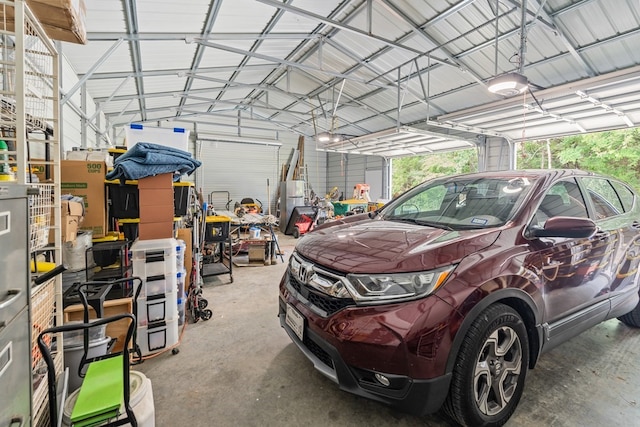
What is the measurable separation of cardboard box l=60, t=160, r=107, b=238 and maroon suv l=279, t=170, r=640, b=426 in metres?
2.29

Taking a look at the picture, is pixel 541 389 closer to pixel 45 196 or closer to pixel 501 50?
pixel 45 196

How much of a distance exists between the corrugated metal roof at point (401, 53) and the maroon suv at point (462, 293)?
9.13 ft

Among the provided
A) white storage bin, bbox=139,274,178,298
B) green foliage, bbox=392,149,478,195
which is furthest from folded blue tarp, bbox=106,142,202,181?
green foliage, bbox=392,149,478,195

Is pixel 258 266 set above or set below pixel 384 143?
below

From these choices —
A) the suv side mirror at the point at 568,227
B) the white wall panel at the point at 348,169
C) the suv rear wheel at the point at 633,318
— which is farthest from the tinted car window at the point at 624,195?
the white wall panel at the point at 348,169

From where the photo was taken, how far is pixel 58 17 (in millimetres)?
1539

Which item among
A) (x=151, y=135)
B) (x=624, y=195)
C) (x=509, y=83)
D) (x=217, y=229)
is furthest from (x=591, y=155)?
(x=151, y=135)

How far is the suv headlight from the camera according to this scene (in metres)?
1.39

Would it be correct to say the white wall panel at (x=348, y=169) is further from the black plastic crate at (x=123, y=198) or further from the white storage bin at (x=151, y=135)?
the black plastic crate at (x=123, y=198)

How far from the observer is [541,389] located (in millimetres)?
1930

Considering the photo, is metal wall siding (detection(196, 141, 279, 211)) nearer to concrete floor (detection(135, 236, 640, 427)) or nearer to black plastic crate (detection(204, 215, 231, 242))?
black plastic crate (detection(204, 215, 231, 242))

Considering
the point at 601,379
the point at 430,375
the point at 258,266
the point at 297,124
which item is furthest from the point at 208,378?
the point at 297,124

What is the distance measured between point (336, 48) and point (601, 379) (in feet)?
22.5

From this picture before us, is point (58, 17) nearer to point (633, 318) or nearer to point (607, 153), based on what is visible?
point (633, 318)
